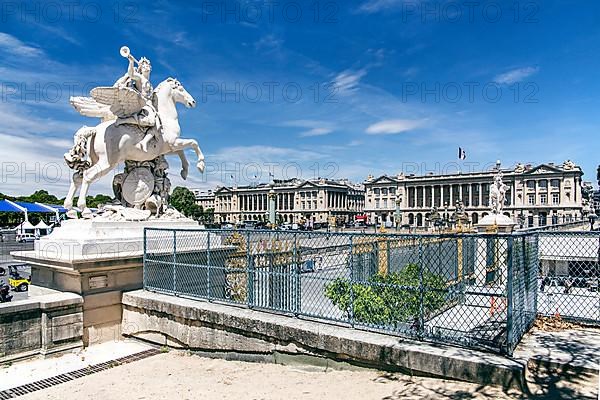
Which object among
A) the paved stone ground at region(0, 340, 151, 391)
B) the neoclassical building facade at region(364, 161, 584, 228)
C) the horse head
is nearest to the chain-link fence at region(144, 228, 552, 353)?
the paved stone ground at region(0, 340, 151, 391)

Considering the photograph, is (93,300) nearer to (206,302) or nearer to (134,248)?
(134,248)

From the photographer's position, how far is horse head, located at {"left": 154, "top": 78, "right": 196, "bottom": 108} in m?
7.95

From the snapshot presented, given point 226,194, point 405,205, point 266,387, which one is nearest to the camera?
point 266,387

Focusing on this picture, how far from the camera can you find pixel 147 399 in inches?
184

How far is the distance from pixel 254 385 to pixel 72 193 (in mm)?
4598

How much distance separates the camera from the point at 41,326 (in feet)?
19.6

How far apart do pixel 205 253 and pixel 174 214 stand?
109cm

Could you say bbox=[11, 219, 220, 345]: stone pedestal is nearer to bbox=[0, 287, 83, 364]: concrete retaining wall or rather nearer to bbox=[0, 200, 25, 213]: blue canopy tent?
bbox=[0, 287, 83, 364]: concrete retaining wall

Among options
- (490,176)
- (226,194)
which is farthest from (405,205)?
(226,194)

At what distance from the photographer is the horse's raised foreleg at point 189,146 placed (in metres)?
7.79

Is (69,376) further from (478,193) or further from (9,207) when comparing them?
(478,193)

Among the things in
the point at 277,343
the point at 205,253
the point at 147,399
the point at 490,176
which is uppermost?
the point at 490,176

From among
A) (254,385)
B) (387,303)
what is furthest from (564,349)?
(254,385)

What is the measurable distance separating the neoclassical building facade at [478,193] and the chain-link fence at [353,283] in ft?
271
